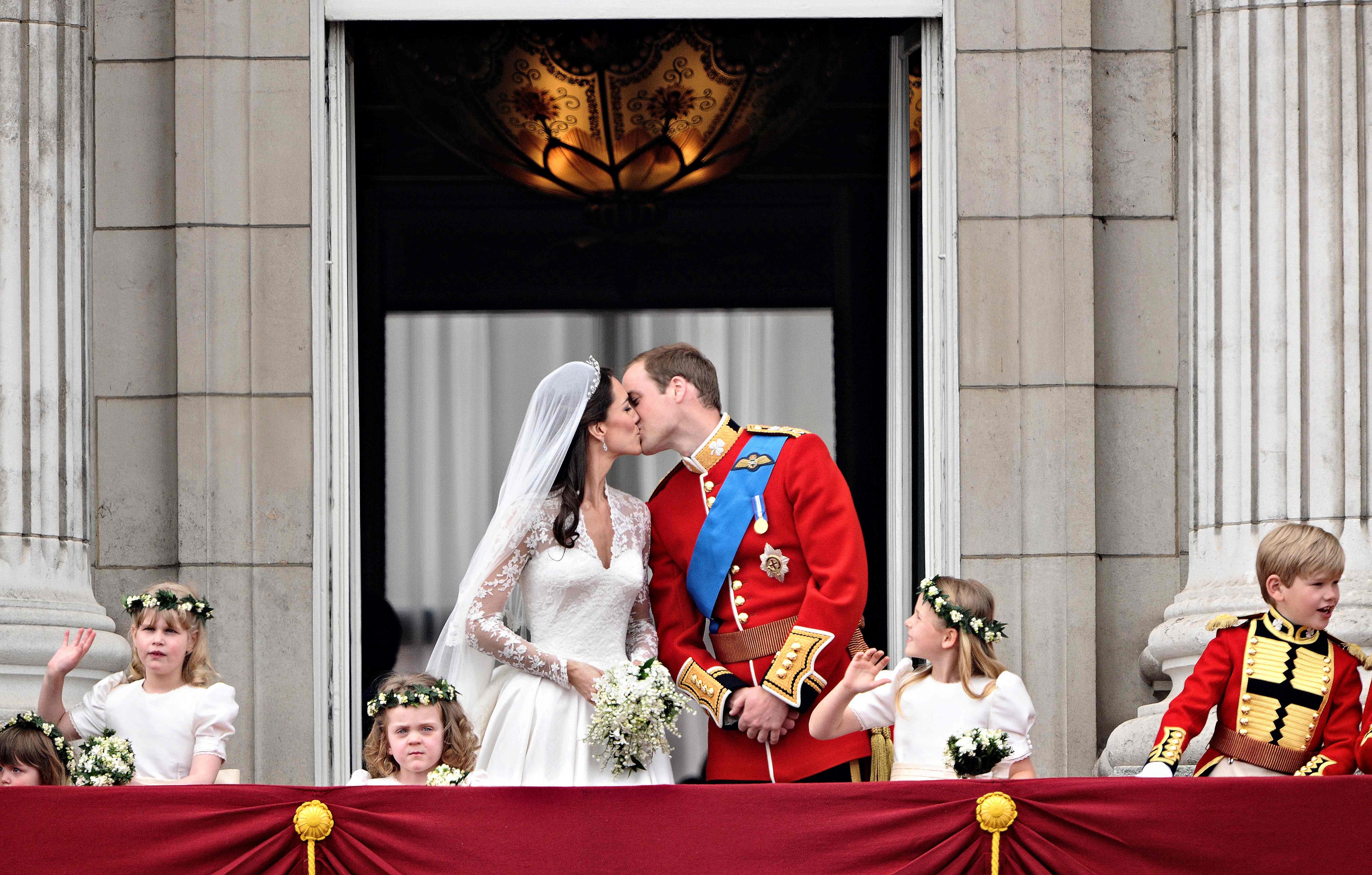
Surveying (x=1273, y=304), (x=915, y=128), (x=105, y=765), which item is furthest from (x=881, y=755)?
(x=915, y=128)

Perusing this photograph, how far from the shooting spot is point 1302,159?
7.18 meters

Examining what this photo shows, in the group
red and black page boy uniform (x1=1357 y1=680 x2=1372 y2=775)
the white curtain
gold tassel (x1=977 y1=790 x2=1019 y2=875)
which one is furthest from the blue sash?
the white curtain

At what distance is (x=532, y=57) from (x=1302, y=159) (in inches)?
154

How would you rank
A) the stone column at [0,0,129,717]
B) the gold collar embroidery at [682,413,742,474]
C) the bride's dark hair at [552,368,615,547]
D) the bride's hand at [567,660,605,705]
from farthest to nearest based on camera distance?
the stone column at [0,0,129,717], the gold collar embroidery at [682,413,742,474], the bride's dark hair at [552,368,615,547], the bride's hand at [567,660,605,705]

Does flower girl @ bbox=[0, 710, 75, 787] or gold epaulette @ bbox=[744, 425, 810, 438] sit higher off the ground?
gold epaulette @ bbox=[744, 425, 810, 438]

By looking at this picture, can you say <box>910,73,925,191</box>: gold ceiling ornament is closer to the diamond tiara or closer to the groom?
the groom

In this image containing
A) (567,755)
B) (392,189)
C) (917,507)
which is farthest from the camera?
(392,189)

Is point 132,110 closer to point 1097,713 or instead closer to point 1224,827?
point 1097,713

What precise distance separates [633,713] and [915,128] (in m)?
3.90

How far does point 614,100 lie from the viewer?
9.46 metres

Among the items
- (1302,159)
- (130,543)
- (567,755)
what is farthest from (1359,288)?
(130,543)

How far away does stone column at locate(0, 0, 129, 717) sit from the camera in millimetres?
6965

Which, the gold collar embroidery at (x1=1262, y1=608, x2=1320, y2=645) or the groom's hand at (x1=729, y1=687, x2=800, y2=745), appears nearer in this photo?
the gold collar embroidery at (x1=1262, y1=608, x2=1320, y2=645)

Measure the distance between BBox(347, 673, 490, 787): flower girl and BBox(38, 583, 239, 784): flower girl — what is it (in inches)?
24.0
